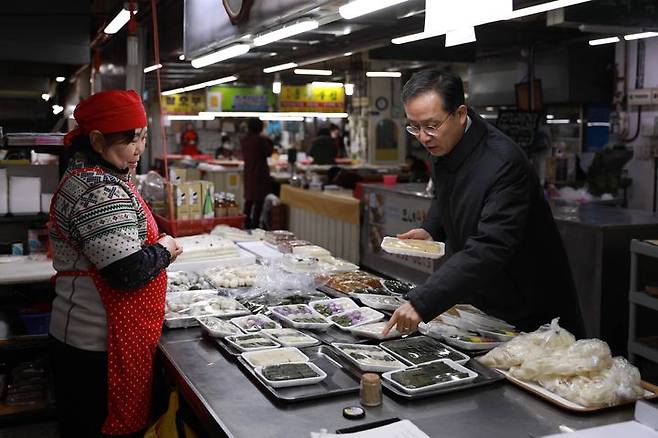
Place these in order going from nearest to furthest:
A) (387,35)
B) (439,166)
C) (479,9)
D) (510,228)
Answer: (479,9) < (510,228) < (439,166) < (387,35)

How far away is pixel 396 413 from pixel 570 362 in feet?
2.15

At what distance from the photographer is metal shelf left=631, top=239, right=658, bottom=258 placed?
5.10m

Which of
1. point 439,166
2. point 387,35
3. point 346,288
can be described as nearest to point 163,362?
point 346,288

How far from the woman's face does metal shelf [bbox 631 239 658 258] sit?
3860 mm

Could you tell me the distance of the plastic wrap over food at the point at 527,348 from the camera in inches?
102

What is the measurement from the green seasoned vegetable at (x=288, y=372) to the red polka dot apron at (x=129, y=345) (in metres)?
0.72

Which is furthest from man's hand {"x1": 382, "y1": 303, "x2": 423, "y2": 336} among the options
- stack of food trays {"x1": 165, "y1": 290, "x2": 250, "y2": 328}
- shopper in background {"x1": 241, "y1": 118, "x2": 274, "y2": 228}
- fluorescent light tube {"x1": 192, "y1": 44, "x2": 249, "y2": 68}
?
shopper in background {"x1": 241, "y1": 118, "x2": 274, "y2": 228}

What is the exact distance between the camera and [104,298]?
2.94 m

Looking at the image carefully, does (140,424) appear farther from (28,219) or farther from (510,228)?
(28,219)

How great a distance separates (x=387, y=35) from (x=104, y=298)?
16.0ft

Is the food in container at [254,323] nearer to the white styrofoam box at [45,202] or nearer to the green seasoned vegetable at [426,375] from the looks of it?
the green seasoned vegetable at [426,375]

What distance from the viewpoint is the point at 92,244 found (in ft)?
9.07

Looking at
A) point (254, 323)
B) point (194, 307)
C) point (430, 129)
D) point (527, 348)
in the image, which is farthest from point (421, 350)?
point (194, 307)

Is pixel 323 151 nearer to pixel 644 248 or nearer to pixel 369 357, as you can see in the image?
pixel 644 248
